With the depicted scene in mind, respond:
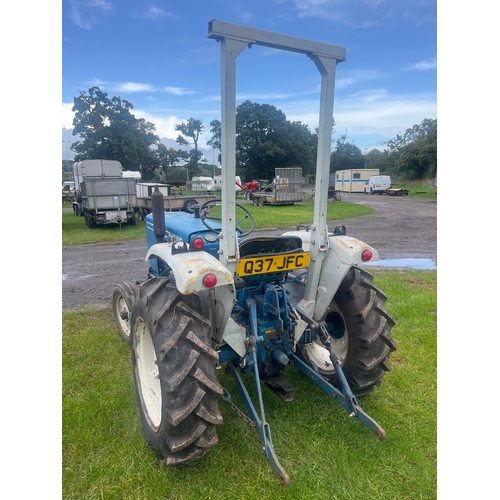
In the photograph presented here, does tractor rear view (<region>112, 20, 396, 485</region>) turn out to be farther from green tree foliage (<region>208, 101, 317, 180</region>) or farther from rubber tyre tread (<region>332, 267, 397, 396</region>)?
green tree foliage (<region>208, 101, 317, 180</region>)

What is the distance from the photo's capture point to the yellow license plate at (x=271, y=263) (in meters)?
2.61

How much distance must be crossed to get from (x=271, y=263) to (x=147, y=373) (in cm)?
131

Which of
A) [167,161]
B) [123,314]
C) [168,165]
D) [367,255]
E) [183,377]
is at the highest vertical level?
[167,161]

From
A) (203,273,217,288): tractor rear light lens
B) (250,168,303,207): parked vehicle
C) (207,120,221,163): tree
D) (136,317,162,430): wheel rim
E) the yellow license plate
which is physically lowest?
(136,317,162,430): wheel rim

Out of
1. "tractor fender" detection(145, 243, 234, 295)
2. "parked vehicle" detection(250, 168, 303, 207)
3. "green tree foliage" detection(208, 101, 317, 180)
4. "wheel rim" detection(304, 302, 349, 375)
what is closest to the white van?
"parked vehicle" detection(250, 168, 303, 207)

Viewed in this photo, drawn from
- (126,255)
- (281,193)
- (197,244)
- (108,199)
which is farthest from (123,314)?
(281,193)

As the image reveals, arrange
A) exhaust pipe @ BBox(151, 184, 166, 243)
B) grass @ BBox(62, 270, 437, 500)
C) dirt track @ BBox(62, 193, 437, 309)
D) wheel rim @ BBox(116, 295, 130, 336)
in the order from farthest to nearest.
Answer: dirt track @ BBox(62, 193, 437, 309) → wheel rim @ BBox(116, 295, 130, 336) → exhaust pipe @ BBox(151, 184, 166, 243) → grass @ BBox(62, 270, 437, 500)

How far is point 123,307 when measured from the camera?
4438 mm

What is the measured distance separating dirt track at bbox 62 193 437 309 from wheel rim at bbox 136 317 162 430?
9.73 ft

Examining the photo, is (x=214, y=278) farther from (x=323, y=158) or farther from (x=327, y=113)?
(x=327, y=113)

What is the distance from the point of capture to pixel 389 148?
224ft

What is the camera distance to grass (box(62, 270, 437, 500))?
236cm

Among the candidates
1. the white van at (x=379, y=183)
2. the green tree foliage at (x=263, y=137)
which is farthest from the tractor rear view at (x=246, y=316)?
the white van at (x=379, y=183)

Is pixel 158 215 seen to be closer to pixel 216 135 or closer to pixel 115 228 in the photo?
pixel 216 135
